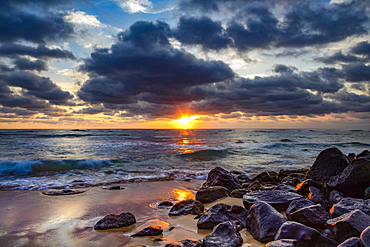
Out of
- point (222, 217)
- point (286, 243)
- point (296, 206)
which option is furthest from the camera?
point (222, 217)

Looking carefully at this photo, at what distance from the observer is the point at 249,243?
130 inches

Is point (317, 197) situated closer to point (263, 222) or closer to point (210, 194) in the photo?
point (263, 222)

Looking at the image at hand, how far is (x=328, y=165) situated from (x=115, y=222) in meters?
5.50

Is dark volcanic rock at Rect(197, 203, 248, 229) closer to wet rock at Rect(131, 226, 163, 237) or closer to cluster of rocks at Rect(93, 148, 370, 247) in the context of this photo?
cluster of rocks at Rect(93, 148, 370, 247)

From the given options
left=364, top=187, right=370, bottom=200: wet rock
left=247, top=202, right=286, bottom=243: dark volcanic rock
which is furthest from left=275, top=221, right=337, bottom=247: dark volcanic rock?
left=364, top=187, right=370, bottom=200: wet rock

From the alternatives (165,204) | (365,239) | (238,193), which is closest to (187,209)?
(165,204)

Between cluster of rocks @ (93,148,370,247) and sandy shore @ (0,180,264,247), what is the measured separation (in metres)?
0.26

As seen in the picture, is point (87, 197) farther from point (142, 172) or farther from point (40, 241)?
point (142, 172)

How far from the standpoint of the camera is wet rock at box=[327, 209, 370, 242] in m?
2.81

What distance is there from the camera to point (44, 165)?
12352 millimetres

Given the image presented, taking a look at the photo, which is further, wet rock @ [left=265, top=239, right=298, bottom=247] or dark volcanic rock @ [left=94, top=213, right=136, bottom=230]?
dark volcanic rock @ [left=94, top=213, right=136, bottom=230]

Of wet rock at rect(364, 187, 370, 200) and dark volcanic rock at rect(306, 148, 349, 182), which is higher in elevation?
dark volcanic rock at rect(306, 148, 349, 182)

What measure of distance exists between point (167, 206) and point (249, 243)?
8.30ft

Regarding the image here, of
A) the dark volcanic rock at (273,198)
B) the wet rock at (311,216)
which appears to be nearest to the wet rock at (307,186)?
the dark volcanic rock at (273,198)
